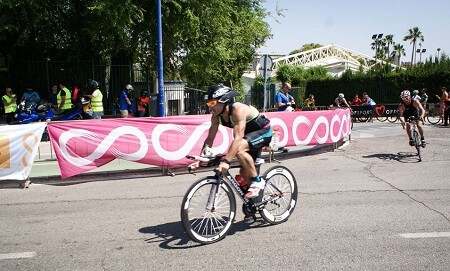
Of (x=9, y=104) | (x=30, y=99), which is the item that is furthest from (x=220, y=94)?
(x=9, y=104)

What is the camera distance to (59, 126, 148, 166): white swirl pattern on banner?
895 centimetres

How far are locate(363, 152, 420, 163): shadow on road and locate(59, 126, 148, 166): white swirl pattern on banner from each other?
639 cm

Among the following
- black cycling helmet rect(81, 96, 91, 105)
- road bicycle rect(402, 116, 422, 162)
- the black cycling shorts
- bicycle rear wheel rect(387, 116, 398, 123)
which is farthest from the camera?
bicycle rear wheel rect(387, 116, 398, 123)

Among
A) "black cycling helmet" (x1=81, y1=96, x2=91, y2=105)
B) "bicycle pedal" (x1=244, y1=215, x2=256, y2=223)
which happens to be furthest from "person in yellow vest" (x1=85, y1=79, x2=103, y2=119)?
"bicycle pedal" (x1=244, y1=215, x2=256, y2=223)

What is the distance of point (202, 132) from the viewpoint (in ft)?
32.7

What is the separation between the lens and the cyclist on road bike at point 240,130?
5.02m

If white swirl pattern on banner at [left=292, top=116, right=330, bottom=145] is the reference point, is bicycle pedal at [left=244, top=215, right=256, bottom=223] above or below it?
below

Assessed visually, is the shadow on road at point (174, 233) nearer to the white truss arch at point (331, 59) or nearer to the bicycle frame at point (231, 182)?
the bicycle frame at point (231, 182)

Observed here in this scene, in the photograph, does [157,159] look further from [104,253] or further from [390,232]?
[390,232]

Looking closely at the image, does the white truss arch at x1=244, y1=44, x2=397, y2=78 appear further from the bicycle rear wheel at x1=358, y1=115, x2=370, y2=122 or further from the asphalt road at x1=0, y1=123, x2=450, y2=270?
the asphalt road at x1=0, y1=123, x2=450, y2=270

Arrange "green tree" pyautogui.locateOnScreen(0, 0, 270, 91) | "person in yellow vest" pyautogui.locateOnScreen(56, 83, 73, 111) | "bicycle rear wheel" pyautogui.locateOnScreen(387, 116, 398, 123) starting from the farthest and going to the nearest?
"bicycle rear wheel" pyautogui.locateOnScreen(387, 116, 398, 123) < "green tree" pyautogui.locateOnScreen(0, 0, 270, 91) < "person in yellow vest" pyautogui.locateOnScreen(56, 83, 73, 111)

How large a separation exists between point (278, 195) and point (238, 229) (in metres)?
0.76

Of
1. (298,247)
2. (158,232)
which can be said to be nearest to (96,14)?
(158,232)

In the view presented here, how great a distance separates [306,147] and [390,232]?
7685mm
